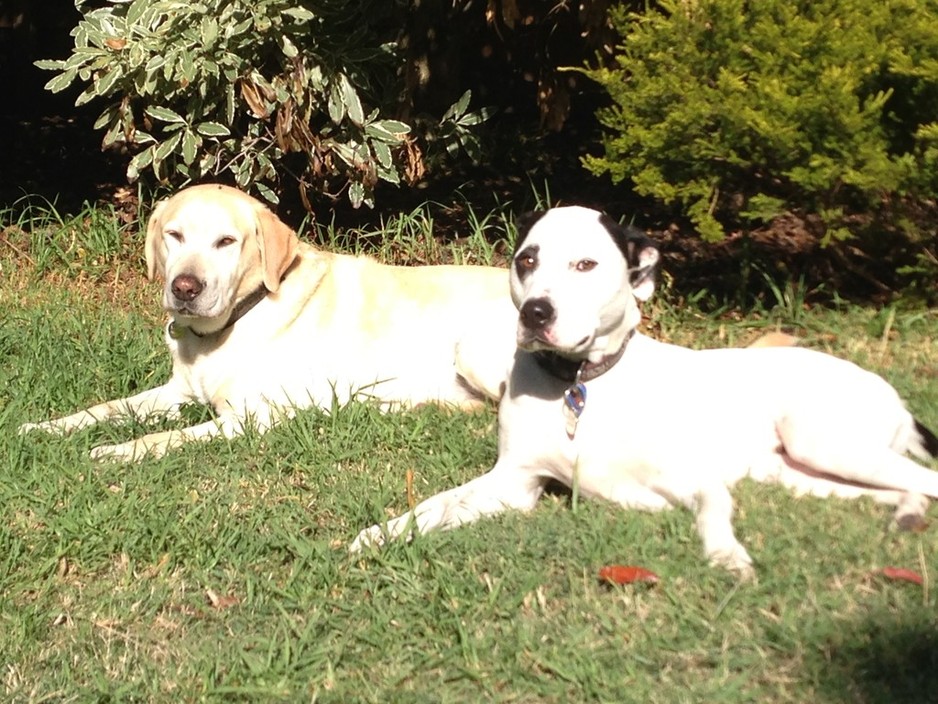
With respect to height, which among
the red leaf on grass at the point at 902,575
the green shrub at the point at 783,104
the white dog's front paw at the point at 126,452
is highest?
the green shrub at the point at 783,104

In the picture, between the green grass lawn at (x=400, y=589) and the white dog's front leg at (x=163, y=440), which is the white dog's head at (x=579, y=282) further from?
the white dog's front leg at (x=163, y=440)

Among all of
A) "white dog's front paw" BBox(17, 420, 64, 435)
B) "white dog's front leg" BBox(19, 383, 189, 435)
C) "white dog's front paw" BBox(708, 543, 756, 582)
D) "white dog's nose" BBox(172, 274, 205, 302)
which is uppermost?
"white dog's nose" BBox(172, 274, 205, 302)

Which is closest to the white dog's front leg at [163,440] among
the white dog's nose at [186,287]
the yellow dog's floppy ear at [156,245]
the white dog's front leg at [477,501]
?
the white dog's nose at [186,287]

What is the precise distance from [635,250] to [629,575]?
1103 millimetres

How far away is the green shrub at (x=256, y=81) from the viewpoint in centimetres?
652

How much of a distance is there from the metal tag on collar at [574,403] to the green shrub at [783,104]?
5.14 feet

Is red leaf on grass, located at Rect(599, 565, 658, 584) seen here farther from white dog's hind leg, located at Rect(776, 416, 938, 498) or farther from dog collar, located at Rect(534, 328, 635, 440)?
white dog's hind leg, located at Rect(776, 416, 938, 498)

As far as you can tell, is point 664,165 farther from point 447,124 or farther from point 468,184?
point 468,184

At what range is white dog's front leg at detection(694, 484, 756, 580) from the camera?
11.7 ft

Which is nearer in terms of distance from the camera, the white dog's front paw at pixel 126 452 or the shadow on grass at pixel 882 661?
the shadow on grass at pixel 882 661

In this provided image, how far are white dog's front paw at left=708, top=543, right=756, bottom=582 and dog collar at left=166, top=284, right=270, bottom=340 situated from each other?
2639 millimetres

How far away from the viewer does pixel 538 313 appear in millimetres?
3895

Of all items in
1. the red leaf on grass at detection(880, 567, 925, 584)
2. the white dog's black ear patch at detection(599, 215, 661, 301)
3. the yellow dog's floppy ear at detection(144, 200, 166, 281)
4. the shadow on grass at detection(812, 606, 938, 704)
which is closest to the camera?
the shadow on grass at detection(812, 606, 938, 704)

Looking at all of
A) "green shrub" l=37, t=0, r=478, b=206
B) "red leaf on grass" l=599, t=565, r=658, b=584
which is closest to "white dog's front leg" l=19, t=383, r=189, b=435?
"green shrub" l=37, t=0, r=478, b=206
